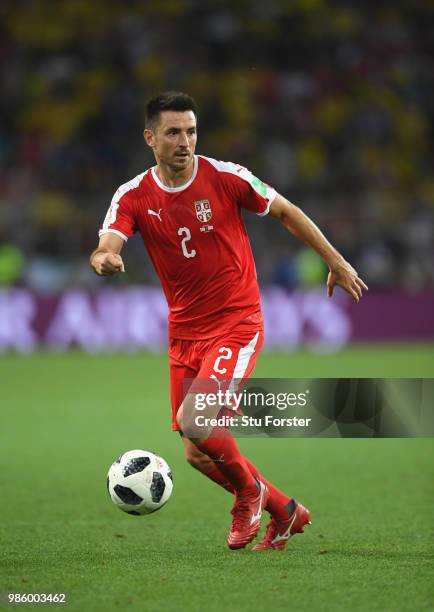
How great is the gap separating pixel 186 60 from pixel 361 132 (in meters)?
3.93

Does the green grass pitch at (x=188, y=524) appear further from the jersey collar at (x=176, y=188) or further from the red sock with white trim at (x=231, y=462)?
the jersey collar at (x=176, y=188)

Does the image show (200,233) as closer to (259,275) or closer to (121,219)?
(121,219)

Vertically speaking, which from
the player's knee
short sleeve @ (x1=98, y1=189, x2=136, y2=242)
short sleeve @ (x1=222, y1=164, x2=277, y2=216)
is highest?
short sleeve @ (x1=222, y1=164, x2=277, y2=216)

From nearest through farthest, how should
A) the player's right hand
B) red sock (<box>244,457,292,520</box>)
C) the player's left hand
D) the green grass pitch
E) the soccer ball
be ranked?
the green grass pitch
the player's right hand
the player's left hand
the soccer ball
red sock (<box>244,457,292,520</box>)

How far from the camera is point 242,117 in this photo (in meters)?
21.5

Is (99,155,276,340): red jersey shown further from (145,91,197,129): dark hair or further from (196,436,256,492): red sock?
(196,436,256,492): red sock

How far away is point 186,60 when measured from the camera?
73.5 ft

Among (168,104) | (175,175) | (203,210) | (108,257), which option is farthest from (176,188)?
(108,257)

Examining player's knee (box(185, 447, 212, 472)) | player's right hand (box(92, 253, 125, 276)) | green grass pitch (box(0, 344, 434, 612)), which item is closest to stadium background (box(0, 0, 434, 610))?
green grass pitch (box(0, 344, 434, 612))

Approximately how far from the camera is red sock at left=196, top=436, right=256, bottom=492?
5410 millimetres

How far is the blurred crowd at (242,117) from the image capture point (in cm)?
1833

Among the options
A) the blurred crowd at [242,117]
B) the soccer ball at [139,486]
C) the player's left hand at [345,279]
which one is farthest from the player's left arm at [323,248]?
the blurred crowd at [242,117]

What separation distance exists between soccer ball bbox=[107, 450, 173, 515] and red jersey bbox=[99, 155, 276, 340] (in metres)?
0.71

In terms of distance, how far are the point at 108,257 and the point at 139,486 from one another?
3.99 ft
